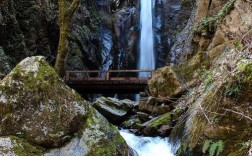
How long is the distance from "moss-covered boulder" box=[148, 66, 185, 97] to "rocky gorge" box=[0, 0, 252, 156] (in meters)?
0.03

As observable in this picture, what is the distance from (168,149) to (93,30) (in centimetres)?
1947

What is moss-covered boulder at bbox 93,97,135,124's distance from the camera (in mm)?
11289

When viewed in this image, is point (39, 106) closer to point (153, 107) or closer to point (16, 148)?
point (16, 148)

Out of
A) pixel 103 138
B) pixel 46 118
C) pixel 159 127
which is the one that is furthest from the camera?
pixel 159 127

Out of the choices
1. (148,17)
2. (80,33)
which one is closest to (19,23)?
(80,33)

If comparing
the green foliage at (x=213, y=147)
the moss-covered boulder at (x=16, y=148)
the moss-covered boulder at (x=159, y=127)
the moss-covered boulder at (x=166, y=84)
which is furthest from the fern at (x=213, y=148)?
the moss-covered boulder at (x=166, y=84)

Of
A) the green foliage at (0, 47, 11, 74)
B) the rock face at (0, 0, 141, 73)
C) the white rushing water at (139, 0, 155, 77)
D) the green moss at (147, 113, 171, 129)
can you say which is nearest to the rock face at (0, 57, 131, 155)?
the green moss at (147, 113, 171, 129)

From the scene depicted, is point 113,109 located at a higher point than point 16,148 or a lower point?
higher

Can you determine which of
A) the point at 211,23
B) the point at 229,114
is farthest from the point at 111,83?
the point at 229,114

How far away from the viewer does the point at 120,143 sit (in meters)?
5.10

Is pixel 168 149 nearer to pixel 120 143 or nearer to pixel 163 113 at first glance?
pixel 120 143

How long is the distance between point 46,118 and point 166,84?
6100 mm

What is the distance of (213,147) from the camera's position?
4277 mm

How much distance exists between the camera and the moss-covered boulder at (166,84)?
32.6 feet
